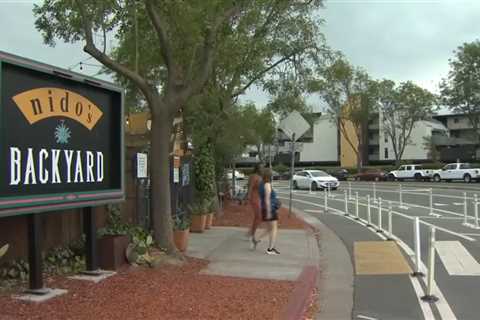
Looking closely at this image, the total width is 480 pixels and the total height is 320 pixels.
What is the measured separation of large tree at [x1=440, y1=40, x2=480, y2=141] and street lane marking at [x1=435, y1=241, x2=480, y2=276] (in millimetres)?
52482

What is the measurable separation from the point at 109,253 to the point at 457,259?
647 cm

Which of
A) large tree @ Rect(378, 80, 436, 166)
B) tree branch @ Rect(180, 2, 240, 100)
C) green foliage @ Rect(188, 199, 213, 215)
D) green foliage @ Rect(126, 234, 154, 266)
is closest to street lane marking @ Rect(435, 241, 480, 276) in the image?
green foliage @ Rect(126, 234, 154, 266)

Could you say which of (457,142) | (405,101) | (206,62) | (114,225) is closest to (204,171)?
(206,62)

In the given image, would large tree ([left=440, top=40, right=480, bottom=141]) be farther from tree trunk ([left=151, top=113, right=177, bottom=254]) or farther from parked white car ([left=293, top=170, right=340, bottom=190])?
tree trunk ([left=151, top=113, right=177, bottom=254])

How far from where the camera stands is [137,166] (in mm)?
11477

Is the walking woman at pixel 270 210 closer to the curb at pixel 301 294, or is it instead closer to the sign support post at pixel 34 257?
the curb at pixel 301 294

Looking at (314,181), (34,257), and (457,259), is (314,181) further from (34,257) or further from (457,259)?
(34,257)

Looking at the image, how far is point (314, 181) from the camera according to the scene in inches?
1699

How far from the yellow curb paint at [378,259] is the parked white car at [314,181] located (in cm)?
2764

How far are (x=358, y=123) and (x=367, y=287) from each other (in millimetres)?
66293

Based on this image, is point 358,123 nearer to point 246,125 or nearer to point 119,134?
point 246,125

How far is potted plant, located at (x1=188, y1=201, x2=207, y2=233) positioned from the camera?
50.4 ft

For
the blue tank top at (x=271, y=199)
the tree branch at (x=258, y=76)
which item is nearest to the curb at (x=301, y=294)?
the blue tank top at (x=271, y=199)

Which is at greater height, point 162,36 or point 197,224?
point 162,36
